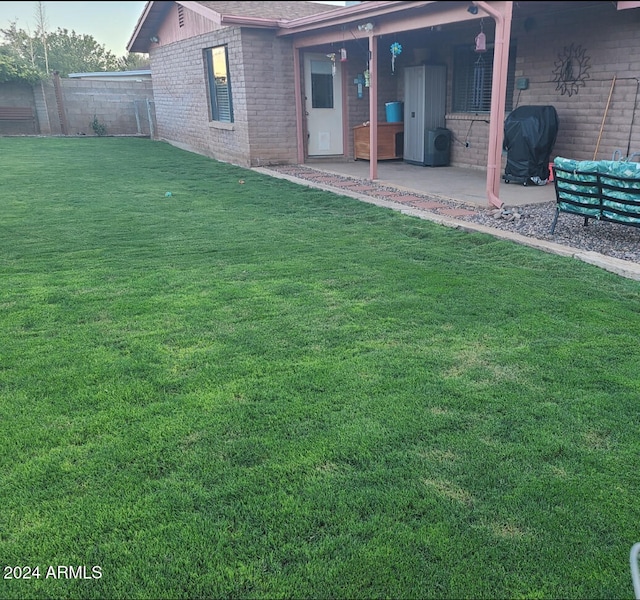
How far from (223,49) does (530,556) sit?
12.2m

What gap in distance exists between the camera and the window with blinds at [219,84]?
12.3 m

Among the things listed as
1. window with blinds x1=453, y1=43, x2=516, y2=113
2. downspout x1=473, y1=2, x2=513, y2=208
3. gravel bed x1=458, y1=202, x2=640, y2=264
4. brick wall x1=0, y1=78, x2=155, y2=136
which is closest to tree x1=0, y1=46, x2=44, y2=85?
brick wall x1=0, y1=78, x2=155, y2=136

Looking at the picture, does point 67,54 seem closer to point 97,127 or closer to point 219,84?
point 97,127

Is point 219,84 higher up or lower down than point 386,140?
higher up

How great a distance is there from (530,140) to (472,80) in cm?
272

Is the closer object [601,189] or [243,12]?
[601,189]

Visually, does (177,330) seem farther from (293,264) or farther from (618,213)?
(618,213)

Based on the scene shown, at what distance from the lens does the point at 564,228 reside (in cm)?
629

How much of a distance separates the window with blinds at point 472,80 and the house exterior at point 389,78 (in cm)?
2

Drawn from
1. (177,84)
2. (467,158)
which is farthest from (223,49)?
(467,158)

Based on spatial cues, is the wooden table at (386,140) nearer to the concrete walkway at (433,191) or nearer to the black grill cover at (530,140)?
the concrete walkway at (433,191)

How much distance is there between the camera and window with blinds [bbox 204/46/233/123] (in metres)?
12.3

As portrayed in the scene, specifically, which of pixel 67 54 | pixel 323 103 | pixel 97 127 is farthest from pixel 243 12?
pixel 67 54

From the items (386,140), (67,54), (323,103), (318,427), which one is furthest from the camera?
(67,54)
